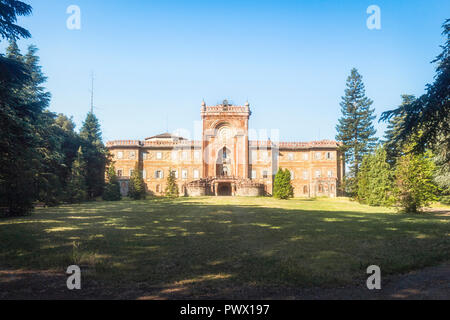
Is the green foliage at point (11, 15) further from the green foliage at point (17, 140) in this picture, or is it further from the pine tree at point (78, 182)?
the pine tree at point (78, 182)

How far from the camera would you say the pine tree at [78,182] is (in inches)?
1282

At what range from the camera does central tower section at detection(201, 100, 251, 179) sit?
156 ft

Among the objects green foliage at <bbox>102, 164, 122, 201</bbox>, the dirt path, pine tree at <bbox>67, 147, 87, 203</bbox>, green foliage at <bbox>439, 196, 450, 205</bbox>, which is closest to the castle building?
green foliage at <bbox>102, 164, 122, 201</bbox>

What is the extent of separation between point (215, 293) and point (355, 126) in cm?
4734

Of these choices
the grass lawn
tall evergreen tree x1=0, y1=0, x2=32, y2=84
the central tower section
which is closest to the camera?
the grass lawn

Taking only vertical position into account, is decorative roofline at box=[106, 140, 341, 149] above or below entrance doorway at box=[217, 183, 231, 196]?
above

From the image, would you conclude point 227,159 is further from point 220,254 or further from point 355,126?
point 220,254

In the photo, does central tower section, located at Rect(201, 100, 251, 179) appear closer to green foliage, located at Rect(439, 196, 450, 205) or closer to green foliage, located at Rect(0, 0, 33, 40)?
green foliage, located at Rect(439, 196, 450, 205)

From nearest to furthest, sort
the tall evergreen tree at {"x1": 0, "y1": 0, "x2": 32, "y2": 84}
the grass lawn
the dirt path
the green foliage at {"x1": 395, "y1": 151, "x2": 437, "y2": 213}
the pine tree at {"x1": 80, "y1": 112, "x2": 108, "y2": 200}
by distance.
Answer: the dirt path < the grass lawn < the tall evergreen tree at {"x1": 0, "y1": 0, "x2": 32, "y2": 84} < the green foliage at {"x1": 395, "y1": 151, "x2": 437, "y2": 213} < the pine tree at {"x1": 80, "y1": 112, "x2": 108, "y2": 200}

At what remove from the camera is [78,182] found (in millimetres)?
33844

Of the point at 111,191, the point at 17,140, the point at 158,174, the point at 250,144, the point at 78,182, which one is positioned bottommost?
the point at 111,191

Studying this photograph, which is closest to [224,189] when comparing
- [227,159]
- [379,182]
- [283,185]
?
[227,159]

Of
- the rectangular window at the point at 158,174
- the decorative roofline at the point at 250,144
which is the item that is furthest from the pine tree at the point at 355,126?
the rectangular window at the point at 158,174
